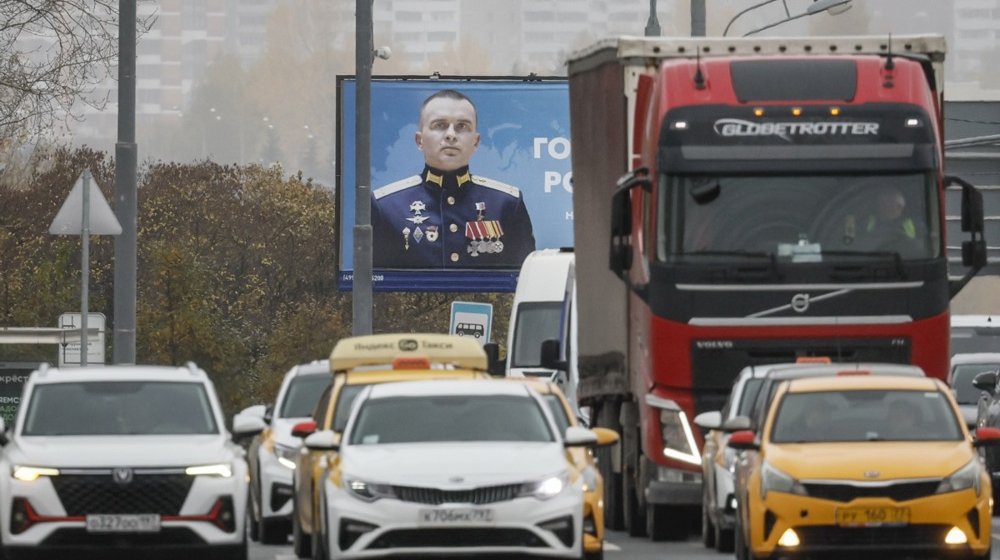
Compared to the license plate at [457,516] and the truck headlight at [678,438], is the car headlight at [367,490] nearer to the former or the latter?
the license plate at [457,516]

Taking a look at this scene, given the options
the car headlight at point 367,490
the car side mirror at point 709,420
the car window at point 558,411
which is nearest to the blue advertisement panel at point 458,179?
the car side mirror at point 709,420

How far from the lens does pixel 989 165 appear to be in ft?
160

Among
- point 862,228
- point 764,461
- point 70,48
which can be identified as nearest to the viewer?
point 764,461

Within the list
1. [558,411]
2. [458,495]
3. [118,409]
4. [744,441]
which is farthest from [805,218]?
[458,495]

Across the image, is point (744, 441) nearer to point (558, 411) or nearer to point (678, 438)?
point (558, 411)

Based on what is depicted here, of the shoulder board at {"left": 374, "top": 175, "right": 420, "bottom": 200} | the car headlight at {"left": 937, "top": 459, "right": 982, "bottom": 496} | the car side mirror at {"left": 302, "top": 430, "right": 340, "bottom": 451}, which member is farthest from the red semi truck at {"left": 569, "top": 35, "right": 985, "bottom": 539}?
the shoulder board at {"left": 374, "top": 175, "right": 420, "bottom": 200}

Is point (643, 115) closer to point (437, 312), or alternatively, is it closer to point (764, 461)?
point (764, 461)

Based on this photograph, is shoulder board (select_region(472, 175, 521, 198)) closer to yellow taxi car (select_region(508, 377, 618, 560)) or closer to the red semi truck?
the red semi truck

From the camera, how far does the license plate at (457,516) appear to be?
15164mm

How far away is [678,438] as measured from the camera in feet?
66.9

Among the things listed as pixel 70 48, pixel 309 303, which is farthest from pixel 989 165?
pixel 309 303

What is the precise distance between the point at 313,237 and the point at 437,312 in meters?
4.81

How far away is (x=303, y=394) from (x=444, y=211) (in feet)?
73.2

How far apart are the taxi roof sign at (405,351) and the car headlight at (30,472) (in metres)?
4.40
